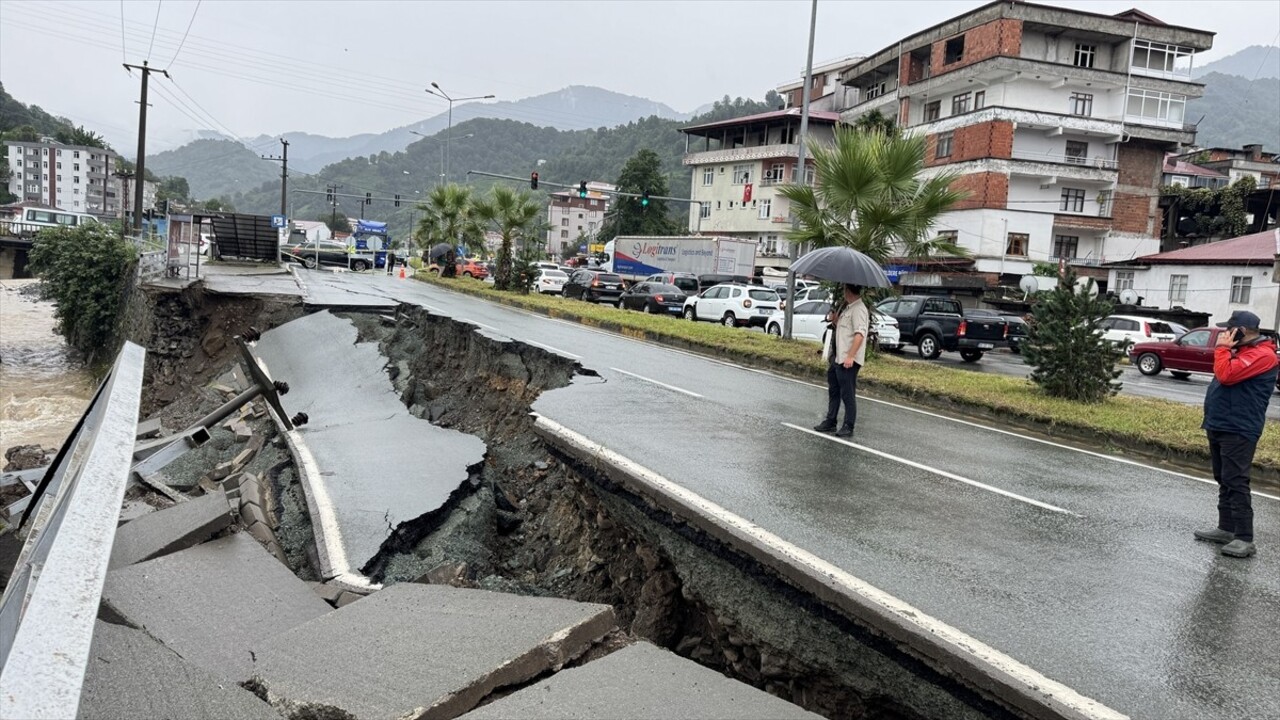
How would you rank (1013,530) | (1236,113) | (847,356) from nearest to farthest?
(1013,530) < (847,356) < (1236,113)

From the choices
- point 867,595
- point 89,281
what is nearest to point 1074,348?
point 867,595

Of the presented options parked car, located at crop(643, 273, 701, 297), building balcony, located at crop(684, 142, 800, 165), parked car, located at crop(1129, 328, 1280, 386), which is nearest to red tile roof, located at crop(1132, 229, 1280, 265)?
parked car, located at crop(1129, 328, 1280, 386)

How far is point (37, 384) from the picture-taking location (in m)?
27.5

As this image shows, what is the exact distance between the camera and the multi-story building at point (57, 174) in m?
105

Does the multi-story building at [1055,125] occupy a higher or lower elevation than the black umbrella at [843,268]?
higher

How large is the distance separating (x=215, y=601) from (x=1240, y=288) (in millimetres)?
40976

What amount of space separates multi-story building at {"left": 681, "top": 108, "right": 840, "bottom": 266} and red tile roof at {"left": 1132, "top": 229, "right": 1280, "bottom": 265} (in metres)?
30.2

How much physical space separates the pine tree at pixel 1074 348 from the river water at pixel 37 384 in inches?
701

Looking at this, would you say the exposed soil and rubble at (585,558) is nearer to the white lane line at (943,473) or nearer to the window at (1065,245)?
the white lane line at (943,473)

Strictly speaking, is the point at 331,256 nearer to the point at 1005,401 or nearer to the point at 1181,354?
the point at 1181,354

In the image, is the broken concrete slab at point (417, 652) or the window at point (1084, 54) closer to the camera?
the broken concrete slab at point (417, 652)

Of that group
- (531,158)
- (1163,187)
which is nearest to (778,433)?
(1163,187)

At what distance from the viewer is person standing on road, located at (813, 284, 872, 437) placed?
8.69 m

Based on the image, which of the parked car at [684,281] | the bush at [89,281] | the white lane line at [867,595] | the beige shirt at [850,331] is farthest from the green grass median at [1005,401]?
the bush at [89,281]
